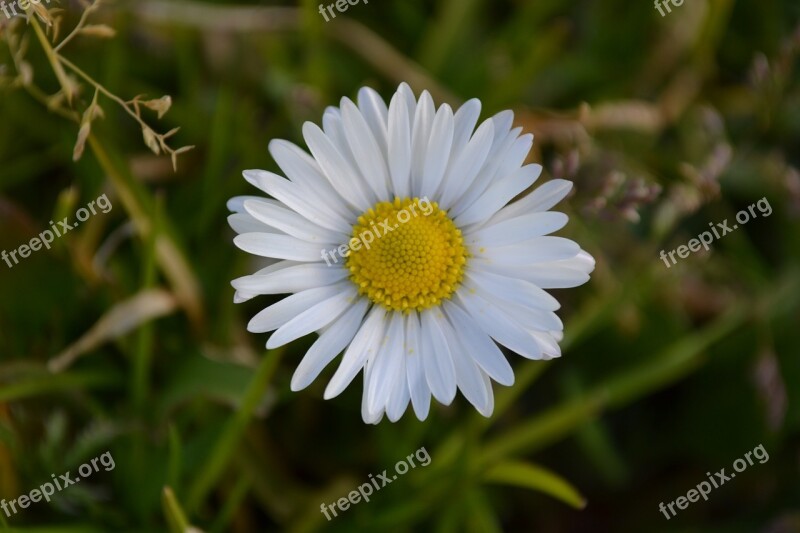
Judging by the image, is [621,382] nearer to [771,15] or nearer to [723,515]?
[723,515]

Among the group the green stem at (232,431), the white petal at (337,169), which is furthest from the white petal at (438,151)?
the green stem at (232,431)

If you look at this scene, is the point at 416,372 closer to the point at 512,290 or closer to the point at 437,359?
the point at 437,359

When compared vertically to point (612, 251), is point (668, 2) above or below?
above

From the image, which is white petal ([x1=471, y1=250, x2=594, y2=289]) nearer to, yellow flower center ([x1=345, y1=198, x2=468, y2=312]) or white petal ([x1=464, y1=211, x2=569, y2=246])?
white petal ([x1=464, y1=211, x2=569, y2=246])

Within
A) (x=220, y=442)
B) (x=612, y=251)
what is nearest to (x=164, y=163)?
(x=220, y=442)

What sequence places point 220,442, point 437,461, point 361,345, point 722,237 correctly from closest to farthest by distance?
point 361,345, point 220,442, point 437,461, point 722,237
